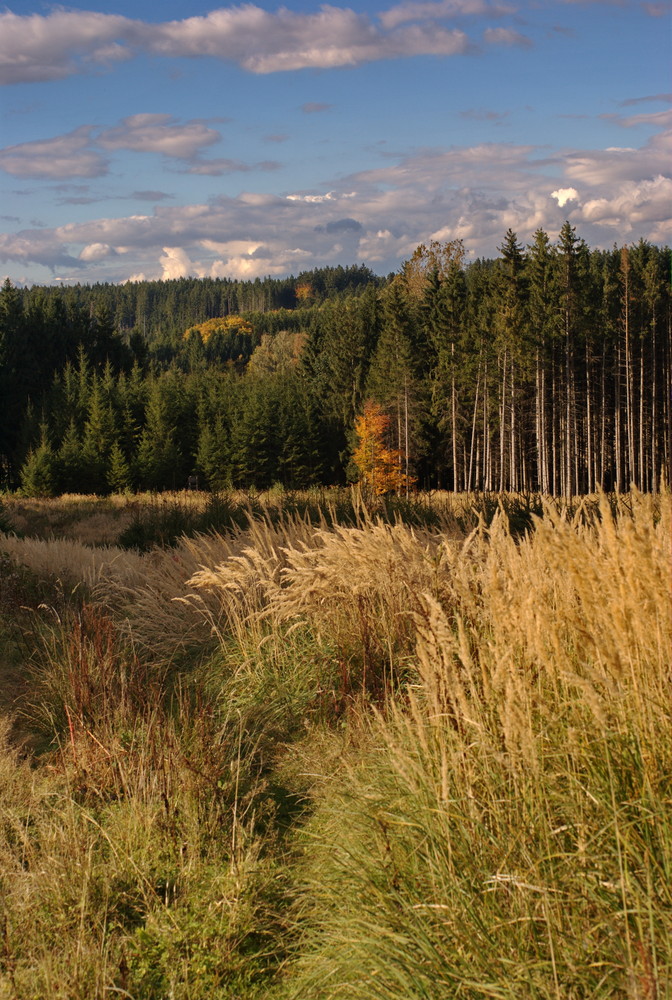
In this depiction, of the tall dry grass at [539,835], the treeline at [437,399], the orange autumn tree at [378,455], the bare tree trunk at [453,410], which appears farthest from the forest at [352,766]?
the orange autumn tree at [378,455]

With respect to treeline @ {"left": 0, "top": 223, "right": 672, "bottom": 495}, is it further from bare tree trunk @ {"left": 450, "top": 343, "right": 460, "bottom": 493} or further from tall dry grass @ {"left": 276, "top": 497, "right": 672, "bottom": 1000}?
tall dry grass @ {"left": 276, "top": 497, "right": 672, "bottom": 1000}

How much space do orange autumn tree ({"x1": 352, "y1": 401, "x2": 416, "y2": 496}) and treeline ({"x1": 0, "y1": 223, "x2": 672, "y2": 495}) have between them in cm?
78

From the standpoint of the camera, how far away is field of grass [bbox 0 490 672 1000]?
7.40 ft

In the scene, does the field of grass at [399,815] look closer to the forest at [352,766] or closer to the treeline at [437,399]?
the forest at [352,766]

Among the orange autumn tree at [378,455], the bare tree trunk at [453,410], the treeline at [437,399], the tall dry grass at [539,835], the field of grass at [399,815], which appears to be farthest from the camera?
the orange autumn tree at [378,455]

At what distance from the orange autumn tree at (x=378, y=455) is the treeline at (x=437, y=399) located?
0.78 meters

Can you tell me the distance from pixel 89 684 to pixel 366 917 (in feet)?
10.4

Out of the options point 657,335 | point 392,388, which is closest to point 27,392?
point 392,388

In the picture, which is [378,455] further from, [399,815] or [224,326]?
[224,326]

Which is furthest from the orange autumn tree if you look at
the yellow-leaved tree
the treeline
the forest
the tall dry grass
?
the yellow-leaved tree

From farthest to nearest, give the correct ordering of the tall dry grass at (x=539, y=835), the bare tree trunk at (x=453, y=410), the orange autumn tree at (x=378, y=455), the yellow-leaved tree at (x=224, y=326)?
the yellow-leaved tree at (x=224, y=326), the orange autumn tree at (x=378, y=455), the bare tree trunk at (x=453, y=410), the tall dry grass at (x=539, y=835)

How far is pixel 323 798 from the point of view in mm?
4109

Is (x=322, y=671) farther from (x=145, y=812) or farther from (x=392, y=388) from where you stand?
(x=392, y=388)

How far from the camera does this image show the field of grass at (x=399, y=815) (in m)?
2.26
